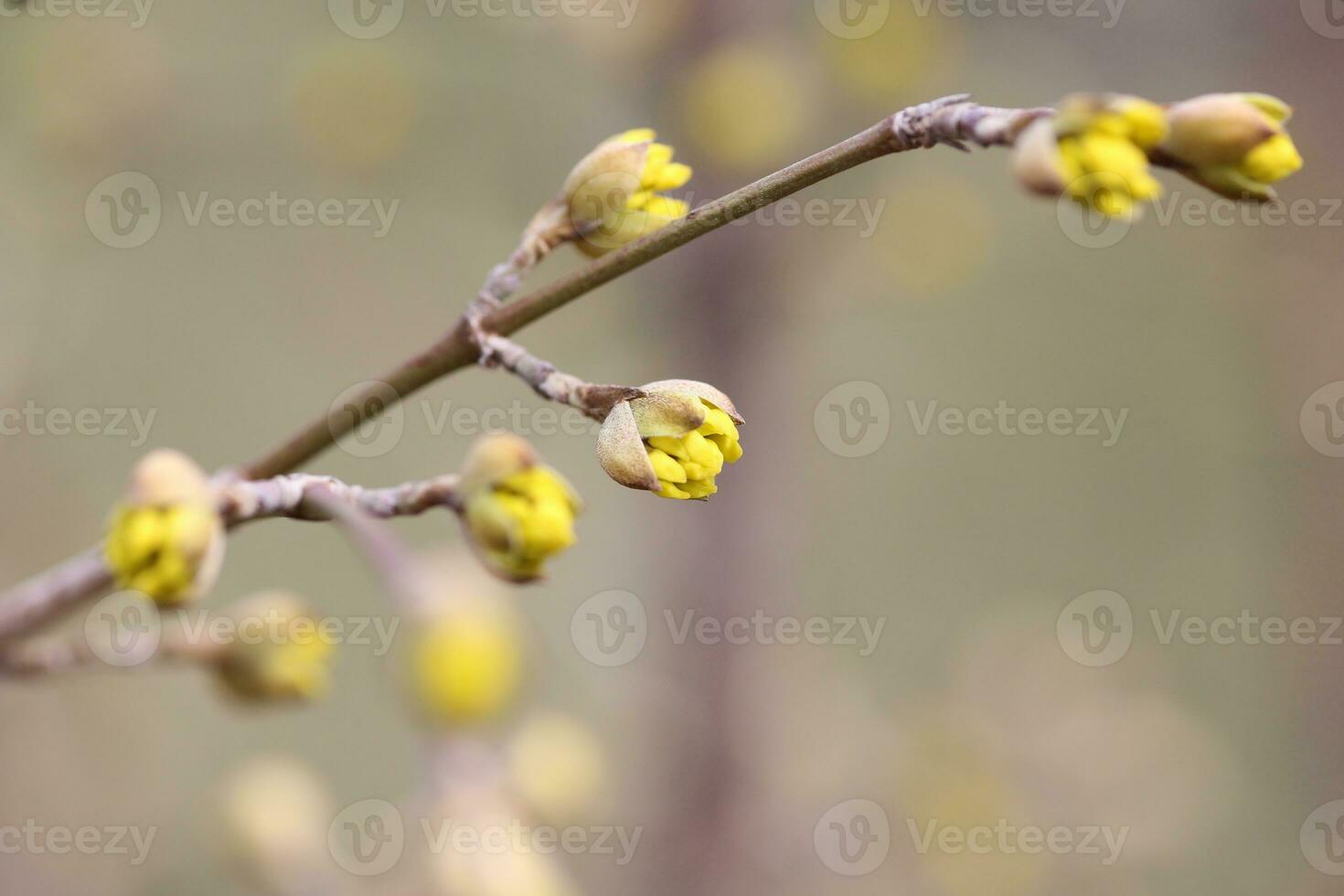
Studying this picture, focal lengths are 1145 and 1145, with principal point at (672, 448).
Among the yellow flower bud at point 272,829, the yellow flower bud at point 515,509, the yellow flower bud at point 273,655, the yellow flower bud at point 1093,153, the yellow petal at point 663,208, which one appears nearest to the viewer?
the yellow flower bud at point 1093,153

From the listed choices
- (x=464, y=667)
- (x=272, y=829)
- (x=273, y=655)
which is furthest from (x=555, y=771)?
(x=464, y=667)

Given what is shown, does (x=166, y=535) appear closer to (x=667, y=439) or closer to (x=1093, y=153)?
(x=667, y=439)

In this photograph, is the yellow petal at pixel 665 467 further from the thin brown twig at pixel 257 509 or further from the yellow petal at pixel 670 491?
the thin brown twig at pixel 257 509

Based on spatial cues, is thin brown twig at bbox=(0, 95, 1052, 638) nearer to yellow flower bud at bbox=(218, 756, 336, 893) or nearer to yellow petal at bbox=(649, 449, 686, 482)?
yellow petal at bbox=(649, 449, 686, 482)

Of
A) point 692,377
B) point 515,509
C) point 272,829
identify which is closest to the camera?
point 515,509

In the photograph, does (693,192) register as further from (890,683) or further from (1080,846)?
(890,683)

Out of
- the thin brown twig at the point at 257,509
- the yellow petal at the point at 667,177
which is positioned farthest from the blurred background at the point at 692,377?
the yellow petal at the point at 667,177

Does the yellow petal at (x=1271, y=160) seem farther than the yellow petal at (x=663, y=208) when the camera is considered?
No
